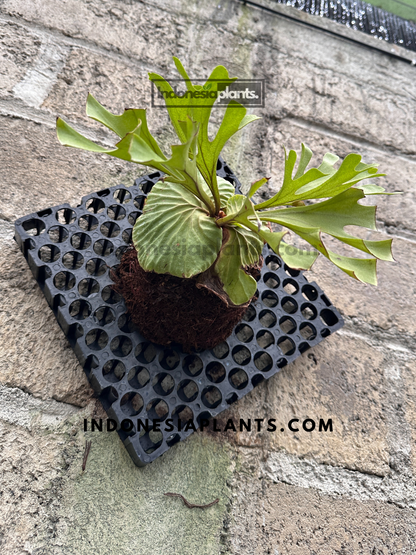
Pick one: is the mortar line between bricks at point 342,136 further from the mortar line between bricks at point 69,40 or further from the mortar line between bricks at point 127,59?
the mortar line between bricks at point 69,40

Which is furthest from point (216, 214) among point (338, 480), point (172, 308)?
point (338, 480)

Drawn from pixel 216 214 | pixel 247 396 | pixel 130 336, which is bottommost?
pixel 247 396

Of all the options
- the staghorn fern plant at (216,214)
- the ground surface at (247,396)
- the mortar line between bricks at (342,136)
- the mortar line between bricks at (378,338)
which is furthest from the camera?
the mortar line between bricks at (342,136)

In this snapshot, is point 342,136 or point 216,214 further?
point 342,136

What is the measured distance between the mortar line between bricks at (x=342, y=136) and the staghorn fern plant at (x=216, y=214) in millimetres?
496

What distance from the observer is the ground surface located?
0.51 metres

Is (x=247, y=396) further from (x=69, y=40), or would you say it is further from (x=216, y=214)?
(x=69, y=40)

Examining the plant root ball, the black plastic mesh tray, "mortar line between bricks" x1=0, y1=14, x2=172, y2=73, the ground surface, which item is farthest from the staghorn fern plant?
"mortar line between bricks" x1=0, y1=14, x2=172, y2=73

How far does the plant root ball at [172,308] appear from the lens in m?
0.47

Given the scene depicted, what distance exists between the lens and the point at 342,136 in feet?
3.04

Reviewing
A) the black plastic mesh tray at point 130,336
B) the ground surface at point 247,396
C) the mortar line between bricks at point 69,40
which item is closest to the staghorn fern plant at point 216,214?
the black plastic mesh tray at point 130,336

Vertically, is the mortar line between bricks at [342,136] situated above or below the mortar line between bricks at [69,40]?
below

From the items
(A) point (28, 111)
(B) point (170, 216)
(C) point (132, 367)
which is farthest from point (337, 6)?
(C) point (132, 367)

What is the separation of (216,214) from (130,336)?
22cm
